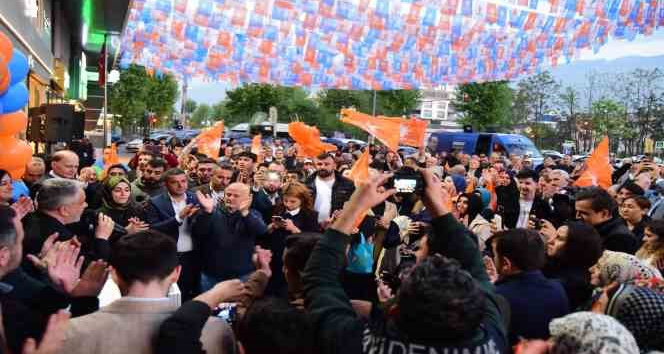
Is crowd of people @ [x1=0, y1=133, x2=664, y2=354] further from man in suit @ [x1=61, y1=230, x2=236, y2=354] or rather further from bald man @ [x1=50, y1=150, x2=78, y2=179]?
bald man @ [x1=50, y1=150, x2=78, y2=179]

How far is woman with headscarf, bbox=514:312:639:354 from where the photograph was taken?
2.43m

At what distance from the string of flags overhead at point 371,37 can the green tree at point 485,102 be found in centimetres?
2761

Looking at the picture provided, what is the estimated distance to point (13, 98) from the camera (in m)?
7.17

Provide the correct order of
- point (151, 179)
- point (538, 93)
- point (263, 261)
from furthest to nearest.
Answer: point (538, 93) < point (151, 179) < point (263, 261)

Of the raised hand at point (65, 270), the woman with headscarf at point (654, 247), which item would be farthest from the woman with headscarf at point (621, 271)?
the raised hand at point (65, 270)

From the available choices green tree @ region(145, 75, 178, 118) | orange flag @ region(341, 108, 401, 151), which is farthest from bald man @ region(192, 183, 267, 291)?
green tree @ region(145, 75, 178, 118)

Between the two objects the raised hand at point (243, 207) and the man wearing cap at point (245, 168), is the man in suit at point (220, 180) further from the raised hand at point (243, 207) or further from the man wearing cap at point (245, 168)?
the raised hand at point (243, 207)

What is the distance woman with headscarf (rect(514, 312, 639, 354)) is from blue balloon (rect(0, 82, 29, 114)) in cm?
599

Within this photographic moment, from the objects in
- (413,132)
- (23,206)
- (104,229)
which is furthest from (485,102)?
(104,229)

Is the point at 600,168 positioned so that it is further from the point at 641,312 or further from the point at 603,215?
the point at 641,312

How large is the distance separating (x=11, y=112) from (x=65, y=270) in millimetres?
4658

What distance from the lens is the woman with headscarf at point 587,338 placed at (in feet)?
7.96

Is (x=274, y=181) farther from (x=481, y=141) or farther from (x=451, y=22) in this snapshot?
(x=481, y=141)

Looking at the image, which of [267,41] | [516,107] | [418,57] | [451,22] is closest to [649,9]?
[451,22]
